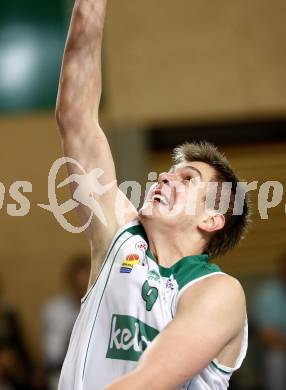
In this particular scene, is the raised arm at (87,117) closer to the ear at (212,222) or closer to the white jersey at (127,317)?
Answer: the white jersey at (127,317)

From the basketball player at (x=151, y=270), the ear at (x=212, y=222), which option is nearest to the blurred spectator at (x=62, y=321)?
the basketball player at (x=151, y=270)

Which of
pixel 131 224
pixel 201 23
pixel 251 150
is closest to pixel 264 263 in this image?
pixel 251 150

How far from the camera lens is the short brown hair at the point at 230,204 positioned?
3809mm

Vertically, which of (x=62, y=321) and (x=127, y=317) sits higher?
(x=127, y=317)

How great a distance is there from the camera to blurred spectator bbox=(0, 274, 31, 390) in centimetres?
746

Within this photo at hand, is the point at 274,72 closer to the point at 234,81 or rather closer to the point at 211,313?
the point at 234,81

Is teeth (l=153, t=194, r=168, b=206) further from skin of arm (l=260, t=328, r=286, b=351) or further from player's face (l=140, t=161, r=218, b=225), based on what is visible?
skin of arm (l=260, t=328, r=286, b=351)

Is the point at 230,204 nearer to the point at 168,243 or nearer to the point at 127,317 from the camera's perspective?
the point at 168,243

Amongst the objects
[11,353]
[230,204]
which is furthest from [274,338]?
[230,204]

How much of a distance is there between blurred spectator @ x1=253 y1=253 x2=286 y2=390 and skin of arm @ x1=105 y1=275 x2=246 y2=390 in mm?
4650

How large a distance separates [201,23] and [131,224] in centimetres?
652

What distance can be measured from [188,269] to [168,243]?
203 mm

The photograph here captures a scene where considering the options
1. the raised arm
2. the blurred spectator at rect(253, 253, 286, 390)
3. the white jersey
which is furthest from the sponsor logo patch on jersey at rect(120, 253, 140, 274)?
the blurred spectator at rect(253, 253, 286, 390)

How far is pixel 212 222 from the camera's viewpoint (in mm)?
3777
